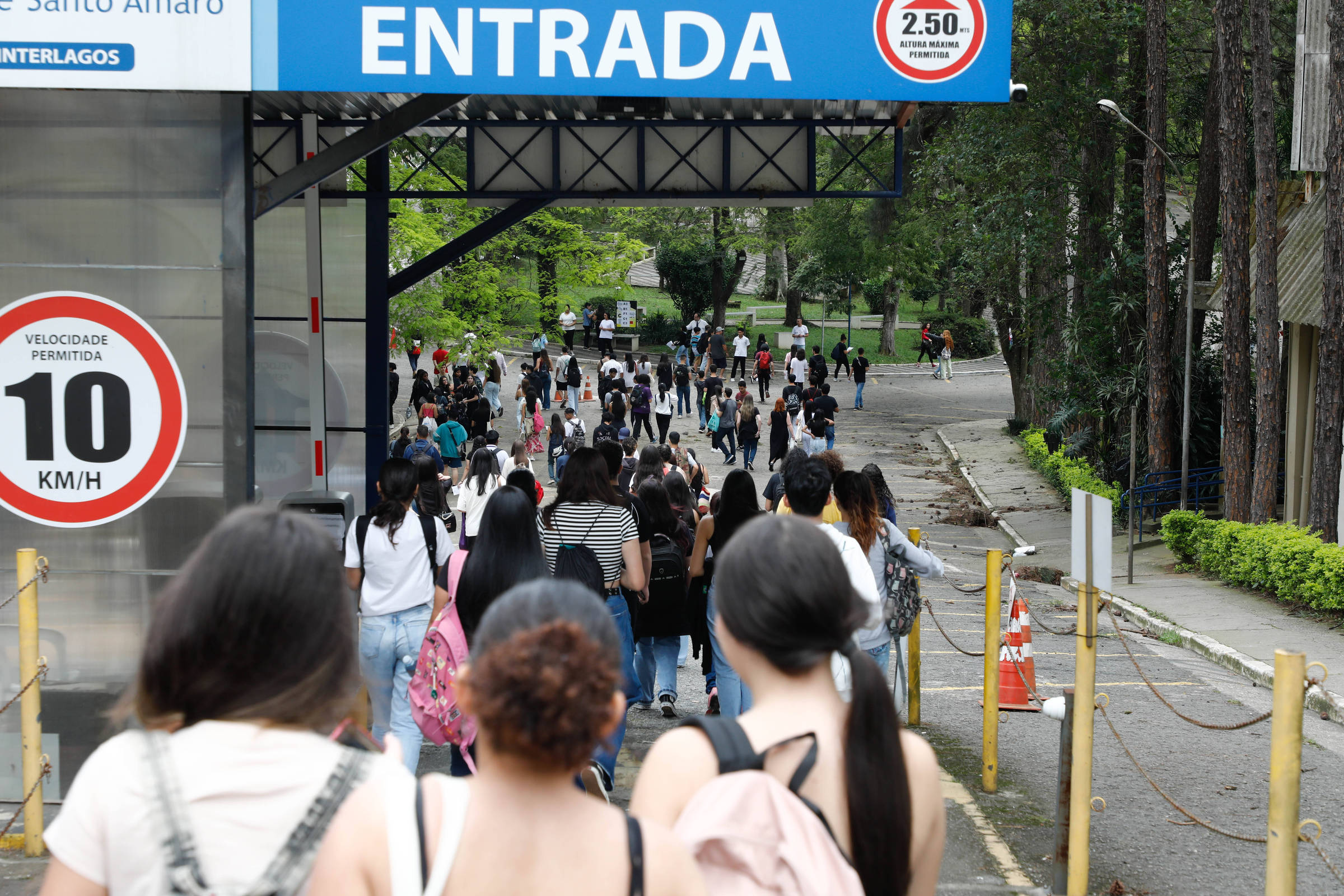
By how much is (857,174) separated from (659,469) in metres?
27.1

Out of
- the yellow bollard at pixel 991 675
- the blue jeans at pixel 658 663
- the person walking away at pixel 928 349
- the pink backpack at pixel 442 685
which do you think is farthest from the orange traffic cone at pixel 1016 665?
the person walking away at pixel 928 349

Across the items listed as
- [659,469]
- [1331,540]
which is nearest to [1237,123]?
[1331,540]

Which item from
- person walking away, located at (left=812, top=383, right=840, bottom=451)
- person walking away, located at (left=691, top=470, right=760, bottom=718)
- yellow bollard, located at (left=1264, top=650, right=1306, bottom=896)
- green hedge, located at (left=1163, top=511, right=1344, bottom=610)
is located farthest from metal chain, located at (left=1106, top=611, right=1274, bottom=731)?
person walking away, located at (left=812, top=383, right=840, bottom=451)

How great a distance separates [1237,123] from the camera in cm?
1764

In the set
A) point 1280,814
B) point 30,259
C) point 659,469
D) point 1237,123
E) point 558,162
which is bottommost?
point 1280,814

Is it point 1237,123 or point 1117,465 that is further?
point 1117,465

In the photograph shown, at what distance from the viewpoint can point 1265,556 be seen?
15.4 m

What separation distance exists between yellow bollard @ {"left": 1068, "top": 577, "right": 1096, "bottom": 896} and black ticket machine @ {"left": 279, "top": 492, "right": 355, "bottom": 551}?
17.1 feet

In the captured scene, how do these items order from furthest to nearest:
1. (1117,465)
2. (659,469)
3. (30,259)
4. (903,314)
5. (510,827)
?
(903,314) → (1117,465) → (659,469) → (30,259) → (510,827)

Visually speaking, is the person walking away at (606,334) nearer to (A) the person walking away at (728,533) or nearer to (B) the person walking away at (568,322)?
(B) the person walking away at (568,322)

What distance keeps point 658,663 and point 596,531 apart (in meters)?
2.12

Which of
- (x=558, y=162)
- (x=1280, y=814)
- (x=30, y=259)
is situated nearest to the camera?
(x=1280, y=814)

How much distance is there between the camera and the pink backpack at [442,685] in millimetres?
5352

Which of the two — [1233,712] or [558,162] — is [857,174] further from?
[1233,712]
